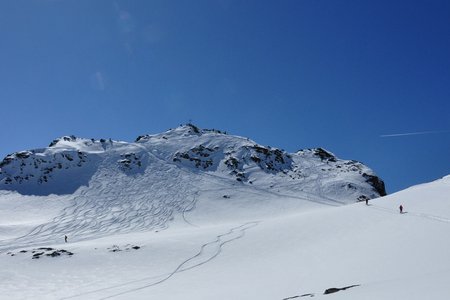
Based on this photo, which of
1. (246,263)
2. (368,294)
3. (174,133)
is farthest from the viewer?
(174,133)

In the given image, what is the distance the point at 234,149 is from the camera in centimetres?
10638

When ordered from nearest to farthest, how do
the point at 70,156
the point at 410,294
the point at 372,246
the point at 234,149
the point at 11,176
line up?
the point at 410,294, the point at 372,246, the point at 11,176, the point at 70,156, the point at 234,149

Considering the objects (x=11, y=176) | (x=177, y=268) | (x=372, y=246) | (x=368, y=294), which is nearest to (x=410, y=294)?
(x=368, y=294)

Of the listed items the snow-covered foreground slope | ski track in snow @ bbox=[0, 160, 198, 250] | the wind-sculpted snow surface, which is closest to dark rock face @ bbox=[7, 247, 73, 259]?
the snow-covered foreground slope

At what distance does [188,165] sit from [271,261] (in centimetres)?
6874

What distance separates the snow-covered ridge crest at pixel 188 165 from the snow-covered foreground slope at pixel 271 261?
33.3 meters

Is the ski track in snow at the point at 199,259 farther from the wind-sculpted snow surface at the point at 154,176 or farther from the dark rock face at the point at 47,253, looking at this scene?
the wind-sculpted snow surface at the point at 154,176

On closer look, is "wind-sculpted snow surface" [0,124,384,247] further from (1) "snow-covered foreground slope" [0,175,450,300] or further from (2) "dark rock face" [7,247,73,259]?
(2) "dark rock face" [7,247,73,259]

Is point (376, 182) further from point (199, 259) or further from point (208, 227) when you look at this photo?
point (199, 259)

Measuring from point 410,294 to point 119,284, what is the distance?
69.8 ft

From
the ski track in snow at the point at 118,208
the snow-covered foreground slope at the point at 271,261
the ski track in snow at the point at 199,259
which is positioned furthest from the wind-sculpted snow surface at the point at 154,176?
the ski track in snow at the point at 199,259

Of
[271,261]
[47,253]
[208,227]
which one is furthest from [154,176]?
[271,261]

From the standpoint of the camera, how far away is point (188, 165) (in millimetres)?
96312

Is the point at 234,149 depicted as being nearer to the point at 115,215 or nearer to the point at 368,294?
the point at 115,215
